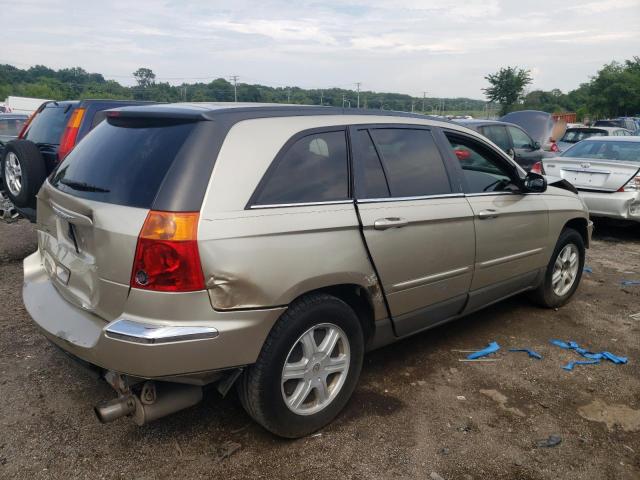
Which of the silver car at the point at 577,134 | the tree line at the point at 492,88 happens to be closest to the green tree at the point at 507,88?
the tree line at the point at 492,88

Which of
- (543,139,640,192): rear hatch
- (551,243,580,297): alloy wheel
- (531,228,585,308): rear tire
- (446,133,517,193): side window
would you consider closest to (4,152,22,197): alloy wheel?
(446,133,517,193): side window

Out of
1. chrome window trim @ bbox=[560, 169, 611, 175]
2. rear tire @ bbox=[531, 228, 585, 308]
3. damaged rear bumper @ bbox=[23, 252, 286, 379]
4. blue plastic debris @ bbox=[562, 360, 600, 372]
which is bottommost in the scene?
blue plastic debris @ bbox=[562, 360, 600, 372]

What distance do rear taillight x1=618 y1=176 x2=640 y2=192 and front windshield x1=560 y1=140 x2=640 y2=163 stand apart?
0.61 metres

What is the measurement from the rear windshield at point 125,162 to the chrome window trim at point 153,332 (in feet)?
1.74

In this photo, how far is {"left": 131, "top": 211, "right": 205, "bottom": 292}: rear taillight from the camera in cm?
225

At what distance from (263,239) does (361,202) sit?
74 cm

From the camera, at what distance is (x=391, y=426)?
2982 mm

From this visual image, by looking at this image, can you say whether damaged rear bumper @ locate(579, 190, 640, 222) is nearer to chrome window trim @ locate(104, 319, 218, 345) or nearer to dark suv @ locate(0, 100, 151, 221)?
dark suv @ locate(0, 100, 151, 221)

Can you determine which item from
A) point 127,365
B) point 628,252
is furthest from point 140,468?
point 628,252

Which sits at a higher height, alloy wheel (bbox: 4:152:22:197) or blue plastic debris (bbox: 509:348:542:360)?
alloy wheel (bbox: 4:152:22:197)

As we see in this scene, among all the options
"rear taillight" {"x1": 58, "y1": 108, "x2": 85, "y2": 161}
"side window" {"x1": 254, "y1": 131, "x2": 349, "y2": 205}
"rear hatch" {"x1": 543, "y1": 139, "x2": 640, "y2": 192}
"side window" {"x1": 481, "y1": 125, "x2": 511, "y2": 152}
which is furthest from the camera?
"side window" {"x1": 481, "y1": 125, "x2": 511, "y2": 152}

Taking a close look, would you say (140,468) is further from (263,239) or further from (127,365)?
(263,239)

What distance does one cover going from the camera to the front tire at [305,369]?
8.34 ft

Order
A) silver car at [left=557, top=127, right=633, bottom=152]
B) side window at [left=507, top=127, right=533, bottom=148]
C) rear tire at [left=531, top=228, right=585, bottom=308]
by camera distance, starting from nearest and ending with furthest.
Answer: rear tire at [left=531, top=228, right=585, bottom=308], side window at [left=507, top=127, right=533, bottom=148], silver car at [left=557, top=127, right=633, bottom=152]
